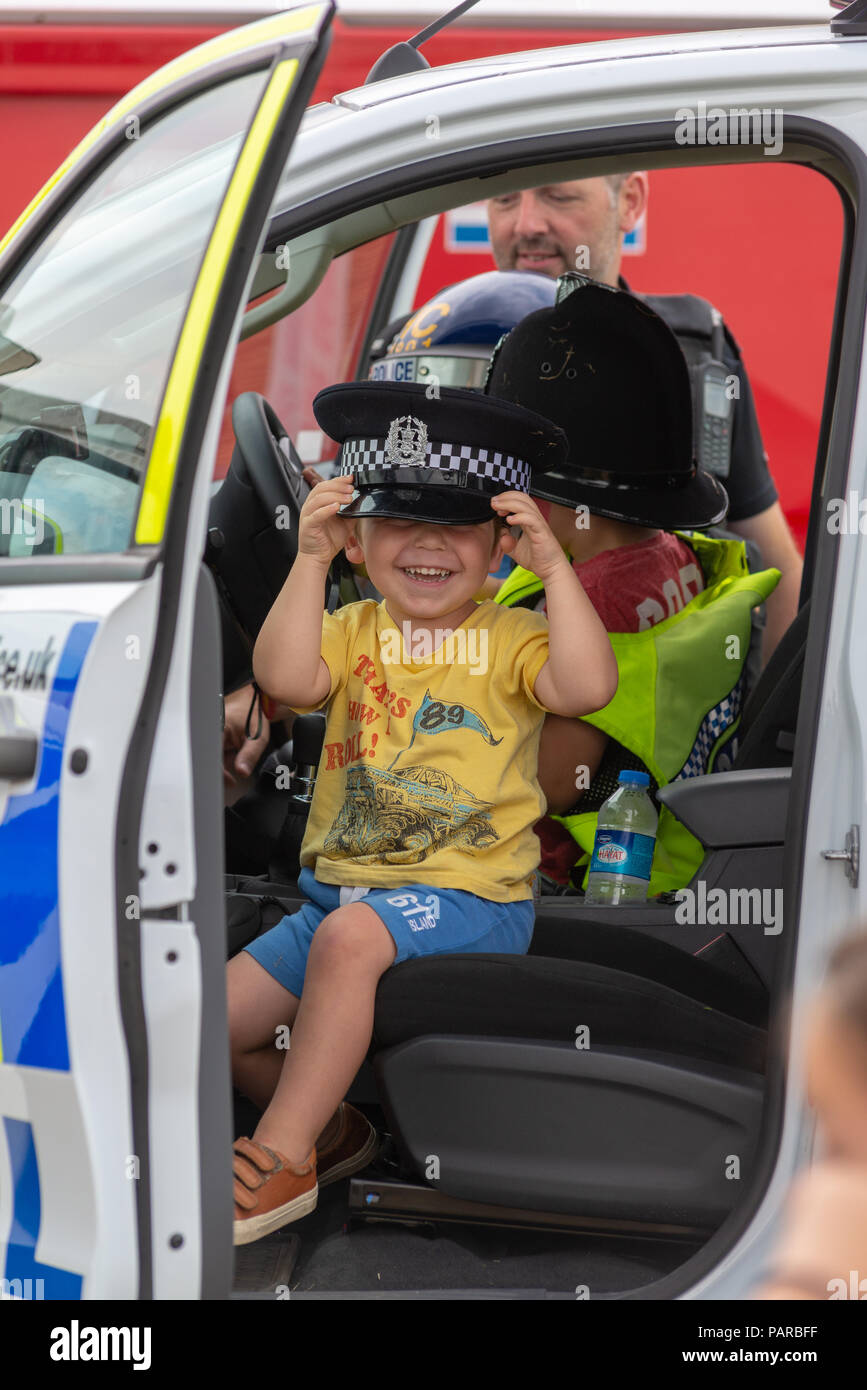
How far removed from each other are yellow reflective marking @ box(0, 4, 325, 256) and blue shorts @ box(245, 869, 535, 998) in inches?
39.3

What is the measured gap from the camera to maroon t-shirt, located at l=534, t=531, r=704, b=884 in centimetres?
239

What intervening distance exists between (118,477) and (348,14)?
14.4 ft

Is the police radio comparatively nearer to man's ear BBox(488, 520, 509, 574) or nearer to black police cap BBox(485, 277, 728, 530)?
black police cap BBox(485, 277, 728, 530)

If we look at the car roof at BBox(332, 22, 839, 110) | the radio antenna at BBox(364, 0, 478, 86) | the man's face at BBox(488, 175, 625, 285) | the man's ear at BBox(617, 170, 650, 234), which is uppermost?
the man's ear at BBox(617, 170, 650, 234)

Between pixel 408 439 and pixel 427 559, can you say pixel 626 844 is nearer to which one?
pixel 427 559

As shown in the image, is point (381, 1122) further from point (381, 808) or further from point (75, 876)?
point (75, 876)

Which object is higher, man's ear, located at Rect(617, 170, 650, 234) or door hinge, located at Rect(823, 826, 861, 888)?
man's ear, located at Rect(617, 170, 650, 234)

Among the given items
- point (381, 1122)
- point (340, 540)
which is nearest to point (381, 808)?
point (340, 540)

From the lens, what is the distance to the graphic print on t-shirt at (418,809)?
6.63 feet

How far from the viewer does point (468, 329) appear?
3.22 m

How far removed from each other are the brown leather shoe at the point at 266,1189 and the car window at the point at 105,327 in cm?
81

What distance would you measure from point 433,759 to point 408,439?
45 centimetres


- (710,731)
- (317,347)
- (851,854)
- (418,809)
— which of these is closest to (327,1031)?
(418,809)

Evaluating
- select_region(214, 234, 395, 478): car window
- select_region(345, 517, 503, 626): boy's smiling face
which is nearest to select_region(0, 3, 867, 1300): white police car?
select_region(345, 517, 503, 626): boy's smiling face
